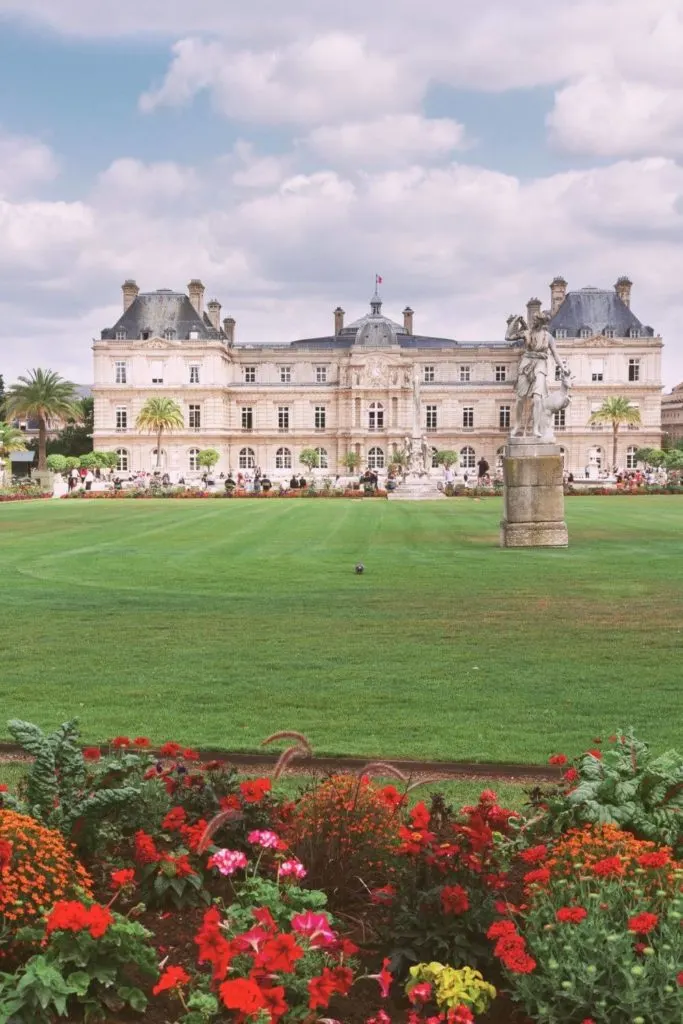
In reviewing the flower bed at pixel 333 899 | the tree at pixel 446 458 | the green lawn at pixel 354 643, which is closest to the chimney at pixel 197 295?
the tree at pixel 446 458

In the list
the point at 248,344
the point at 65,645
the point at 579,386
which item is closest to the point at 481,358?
the point at 579,386

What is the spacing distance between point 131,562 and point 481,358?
257 ft

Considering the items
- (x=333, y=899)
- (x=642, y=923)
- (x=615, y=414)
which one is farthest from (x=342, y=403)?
(x=642, y=923)

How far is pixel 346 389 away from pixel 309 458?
8065 millimetres

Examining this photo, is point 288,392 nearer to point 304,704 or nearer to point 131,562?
point 131,562

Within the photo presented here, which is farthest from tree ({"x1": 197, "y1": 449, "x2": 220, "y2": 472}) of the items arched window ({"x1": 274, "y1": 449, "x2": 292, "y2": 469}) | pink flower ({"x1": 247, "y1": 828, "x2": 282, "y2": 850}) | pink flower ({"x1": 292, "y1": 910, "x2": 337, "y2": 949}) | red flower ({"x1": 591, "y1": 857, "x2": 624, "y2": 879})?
pink flower ({"x1": 292, "y1": 910, "x2": 337, "y2": 949})

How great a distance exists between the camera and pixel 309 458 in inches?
3450

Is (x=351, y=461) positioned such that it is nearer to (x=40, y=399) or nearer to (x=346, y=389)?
(x=346, y=389)

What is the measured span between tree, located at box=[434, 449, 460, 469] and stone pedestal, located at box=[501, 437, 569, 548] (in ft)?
212

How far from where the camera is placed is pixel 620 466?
89.9 meters

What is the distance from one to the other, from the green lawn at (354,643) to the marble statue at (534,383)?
2727 mm

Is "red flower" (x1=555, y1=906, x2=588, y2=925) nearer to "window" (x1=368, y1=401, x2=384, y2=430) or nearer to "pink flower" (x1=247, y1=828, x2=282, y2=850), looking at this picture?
"pink flower" (x1=247, y1=828, x2=282, y2=850)

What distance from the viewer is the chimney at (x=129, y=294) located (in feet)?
301

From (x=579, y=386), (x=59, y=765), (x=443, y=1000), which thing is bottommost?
(x=443, y=1000)
